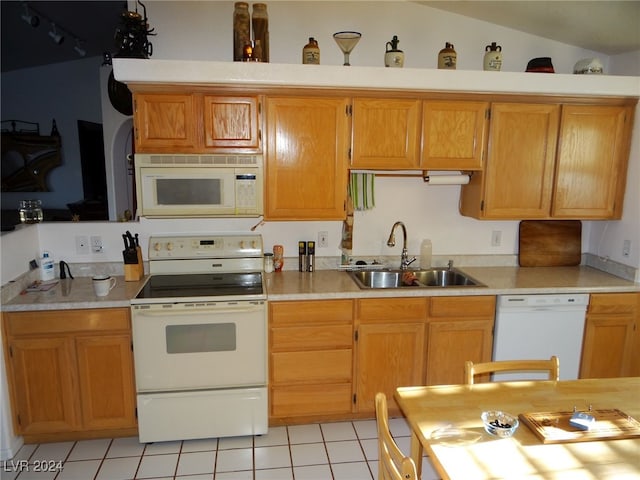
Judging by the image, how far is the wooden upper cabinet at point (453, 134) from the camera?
280 cm

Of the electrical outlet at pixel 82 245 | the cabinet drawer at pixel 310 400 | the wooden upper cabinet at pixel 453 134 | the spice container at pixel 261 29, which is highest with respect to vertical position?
the spice container at pixel 261 29

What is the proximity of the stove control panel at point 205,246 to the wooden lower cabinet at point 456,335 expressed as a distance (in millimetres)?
1282

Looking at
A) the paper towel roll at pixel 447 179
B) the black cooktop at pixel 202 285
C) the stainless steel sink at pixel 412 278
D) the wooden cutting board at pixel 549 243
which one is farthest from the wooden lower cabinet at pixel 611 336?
the black cooktop at pixel 202 285

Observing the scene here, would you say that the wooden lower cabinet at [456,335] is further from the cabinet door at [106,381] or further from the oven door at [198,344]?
the cabinet door at [106,381]

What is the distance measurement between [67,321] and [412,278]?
2.22 metres

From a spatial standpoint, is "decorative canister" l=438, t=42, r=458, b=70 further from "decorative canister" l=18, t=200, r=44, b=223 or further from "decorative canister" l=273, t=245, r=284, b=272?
"decorative canister" l=18, t=200, r=44, b=223

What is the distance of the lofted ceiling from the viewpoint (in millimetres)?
2625

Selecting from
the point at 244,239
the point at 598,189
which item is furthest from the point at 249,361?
the point at 598,189

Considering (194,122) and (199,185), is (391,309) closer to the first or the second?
(199,185)

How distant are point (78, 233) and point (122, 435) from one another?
1357 millimetres

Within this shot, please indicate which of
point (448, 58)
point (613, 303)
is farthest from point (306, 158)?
point (613, 303)

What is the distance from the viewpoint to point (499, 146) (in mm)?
2889

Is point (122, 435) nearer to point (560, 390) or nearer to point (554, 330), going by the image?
point (560, 390)

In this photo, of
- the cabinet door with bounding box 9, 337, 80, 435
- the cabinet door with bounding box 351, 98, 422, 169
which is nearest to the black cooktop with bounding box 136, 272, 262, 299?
the cabinet door with bounding box 9, 337, 80, 435
